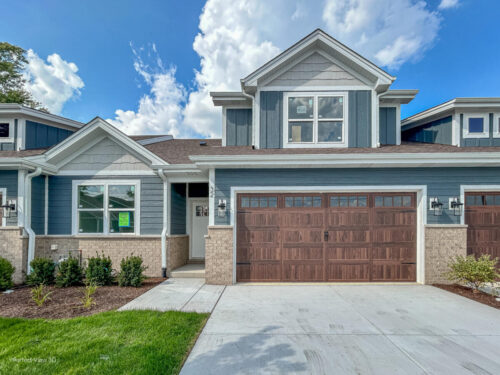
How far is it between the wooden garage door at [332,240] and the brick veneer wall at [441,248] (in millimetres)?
315

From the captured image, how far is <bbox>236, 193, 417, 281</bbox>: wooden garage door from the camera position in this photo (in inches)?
257

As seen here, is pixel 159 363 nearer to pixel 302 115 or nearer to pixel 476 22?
pixel 302 115

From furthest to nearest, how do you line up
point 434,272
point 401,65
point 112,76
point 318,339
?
point 112,76, point 401,65, point 434,272, point 318,339

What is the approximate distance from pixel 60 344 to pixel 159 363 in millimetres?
1537

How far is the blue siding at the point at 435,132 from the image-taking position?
827 cm

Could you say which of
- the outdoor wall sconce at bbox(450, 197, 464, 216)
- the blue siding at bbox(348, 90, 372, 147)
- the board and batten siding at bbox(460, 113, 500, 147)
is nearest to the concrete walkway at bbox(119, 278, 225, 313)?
the blue siding at bbox(348, 90, 372, 147)

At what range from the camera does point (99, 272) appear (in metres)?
6.27

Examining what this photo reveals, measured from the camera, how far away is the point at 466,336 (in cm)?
379

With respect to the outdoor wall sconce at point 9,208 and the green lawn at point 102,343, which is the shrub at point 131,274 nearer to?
the green lawn at point 102,343

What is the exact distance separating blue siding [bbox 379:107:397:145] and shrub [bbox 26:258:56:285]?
32.6 ft

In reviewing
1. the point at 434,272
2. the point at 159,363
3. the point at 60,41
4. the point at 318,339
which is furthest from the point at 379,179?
the point at 60,41

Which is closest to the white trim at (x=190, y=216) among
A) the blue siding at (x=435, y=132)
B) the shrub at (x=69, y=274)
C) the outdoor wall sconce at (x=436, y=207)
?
the shrub at (x=69, y=274)

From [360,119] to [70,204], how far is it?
343 inches

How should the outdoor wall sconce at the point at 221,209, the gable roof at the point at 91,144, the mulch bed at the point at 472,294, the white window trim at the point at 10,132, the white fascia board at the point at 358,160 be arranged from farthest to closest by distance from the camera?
the white window trim at the point at 10,132 → the gable roof at the point at 91,144 → the outdoor wall sconce at the point at 221,209 → the white fascia board at the point at 358,160 → the mulch bed at the point at 472,294
